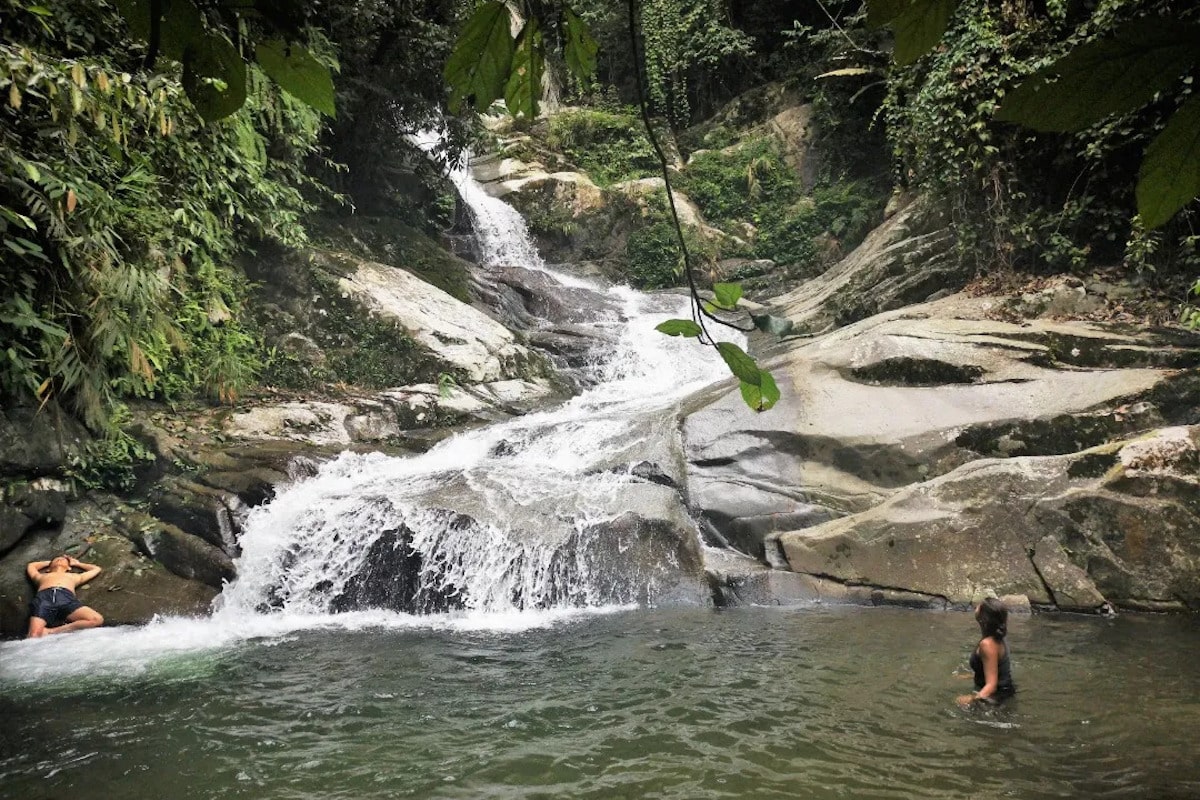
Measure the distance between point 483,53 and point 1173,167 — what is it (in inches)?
32.3

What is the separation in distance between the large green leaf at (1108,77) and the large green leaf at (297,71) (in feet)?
2.53

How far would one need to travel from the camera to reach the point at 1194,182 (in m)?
0.66

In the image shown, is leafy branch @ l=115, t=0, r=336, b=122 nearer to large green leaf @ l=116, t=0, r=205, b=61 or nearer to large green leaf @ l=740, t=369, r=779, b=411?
large green leaf @ l=116, t=0, r=205, b=61

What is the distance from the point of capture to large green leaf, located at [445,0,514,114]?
954mm

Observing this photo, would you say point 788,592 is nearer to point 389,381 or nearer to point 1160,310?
point 1160,310

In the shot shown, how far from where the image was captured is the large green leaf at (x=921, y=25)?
34.9 inches

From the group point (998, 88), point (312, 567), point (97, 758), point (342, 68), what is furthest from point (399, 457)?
point (998, 88)

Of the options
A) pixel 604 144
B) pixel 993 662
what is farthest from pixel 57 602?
pixel 604 144

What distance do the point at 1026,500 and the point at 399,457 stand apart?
6.82 metres

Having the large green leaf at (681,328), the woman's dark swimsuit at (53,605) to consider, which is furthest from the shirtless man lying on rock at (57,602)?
the large green leaf at (681,328)

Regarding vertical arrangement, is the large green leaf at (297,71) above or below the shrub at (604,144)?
below

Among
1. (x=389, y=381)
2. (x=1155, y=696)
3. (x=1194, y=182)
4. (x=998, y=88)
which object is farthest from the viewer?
(x=389, y=381)

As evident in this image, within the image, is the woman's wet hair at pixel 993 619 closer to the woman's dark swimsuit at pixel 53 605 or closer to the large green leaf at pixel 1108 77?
the large green leaf at pixel 1108 77

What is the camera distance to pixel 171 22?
0.85m
